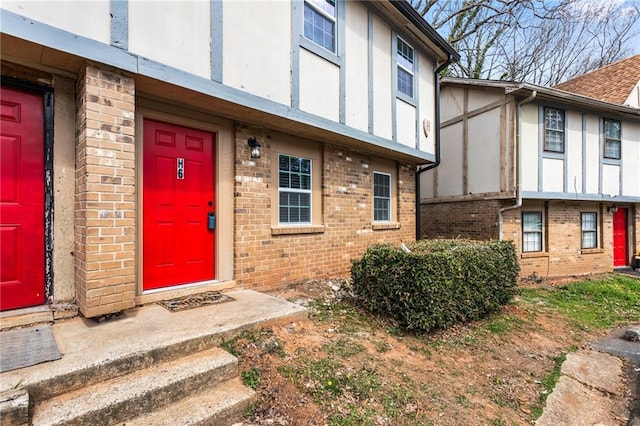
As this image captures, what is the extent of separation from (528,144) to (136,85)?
33.0 ft

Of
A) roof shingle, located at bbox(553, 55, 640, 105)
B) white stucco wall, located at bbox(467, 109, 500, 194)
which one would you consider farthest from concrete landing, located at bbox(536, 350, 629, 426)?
roof shingle, located at bbox(553, 55, 640, 105)

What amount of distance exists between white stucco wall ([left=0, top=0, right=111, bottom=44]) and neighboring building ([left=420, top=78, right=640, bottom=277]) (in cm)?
931

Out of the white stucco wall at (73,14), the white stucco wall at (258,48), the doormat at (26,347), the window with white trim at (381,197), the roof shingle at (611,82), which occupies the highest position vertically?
the roof shingle at (611,82)

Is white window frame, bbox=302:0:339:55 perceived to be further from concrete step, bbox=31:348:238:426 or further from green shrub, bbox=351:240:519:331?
concrete step, bbox=31:348:238:426

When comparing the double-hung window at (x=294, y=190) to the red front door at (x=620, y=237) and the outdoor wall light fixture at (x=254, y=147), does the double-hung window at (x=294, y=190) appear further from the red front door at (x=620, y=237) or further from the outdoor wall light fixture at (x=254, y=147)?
the red front door at (x=620, y=237)

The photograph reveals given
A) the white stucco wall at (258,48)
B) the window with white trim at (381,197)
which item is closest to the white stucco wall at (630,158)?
the window with white trim at (381,197)

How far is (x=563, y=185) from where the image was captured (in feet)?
32.3

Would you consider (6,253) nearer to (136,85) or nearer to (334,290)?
(136,85)

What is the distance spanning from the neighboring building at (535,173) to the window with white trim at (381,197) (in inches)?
136

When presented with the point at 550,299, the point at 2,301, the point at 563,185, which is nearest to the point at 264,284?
the point at 2,301

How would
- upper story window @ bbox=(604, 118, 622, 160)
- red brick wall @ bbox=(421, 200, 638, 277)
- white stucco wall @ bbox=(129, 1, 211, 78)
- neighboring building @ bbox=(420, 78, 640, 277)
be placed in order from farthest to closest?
upper story window @ bbox=(604, 118, 622, 160), red brick wall @ bbox=(421, 200, 638, 277), neighboring building @ bbox=(420, 78, 640, 277), white stucco wall @ bbox=(129, 1, 211, 78)

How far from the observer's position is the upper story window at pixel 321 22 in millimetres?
5465

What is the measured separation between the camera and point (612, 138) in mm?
10781

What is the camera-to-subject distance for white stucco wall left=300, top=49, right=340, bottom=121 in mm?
5281
